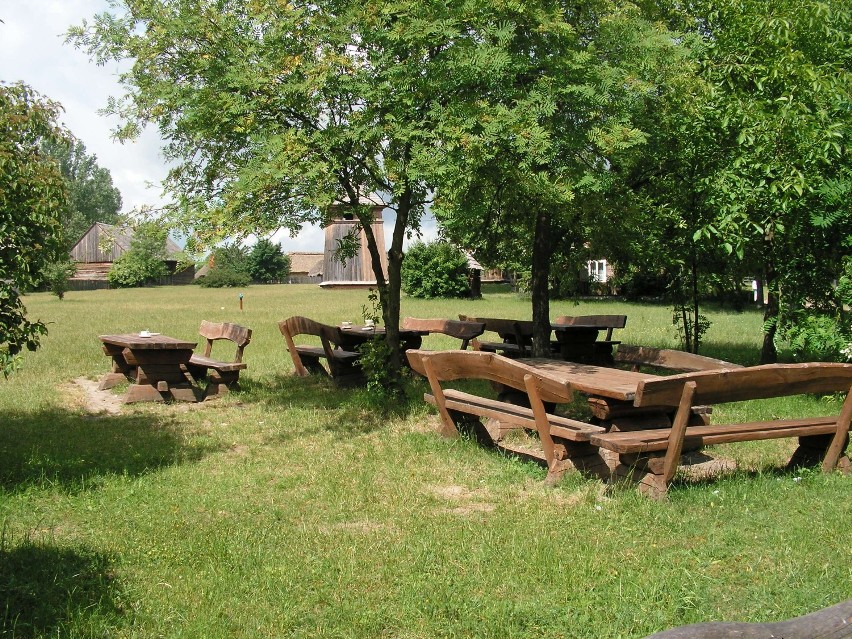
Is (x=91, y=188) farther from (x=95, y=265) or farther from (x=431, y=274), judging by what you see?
(x=431, y=274)

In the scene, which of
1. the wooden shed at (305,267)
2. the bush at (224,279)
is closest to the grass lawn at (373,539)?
the bush at (224,279)

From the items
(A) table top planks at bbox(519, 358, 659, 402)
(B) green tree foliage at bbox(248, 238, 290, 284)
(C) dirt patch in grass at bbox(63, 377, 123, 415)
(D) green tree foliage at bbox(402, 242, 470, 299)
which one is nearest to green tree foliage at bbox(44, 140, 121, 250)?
(B) green tree foliage at bbox(248, 238, 290, 284)

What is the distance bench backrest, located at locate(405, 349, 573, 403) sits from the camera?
6.35m

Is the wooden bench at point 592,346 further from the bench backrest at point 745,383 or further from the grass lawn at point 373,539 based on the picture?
the bench backrest at point 745,383

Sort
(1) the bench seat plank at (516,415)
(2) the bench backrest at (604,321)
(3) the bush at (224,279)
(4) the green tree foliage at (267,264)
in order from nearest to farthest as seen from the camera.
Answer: (1) the bench seat plank at (516,415)
(2) the bench backrest at (604,321)
(3) the bush at (224,279)
(4) the green tree foliage at (267,264)

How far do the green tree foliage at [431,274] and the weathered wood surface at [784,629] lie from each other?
34081 mm

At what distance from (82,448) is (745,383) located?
6.21 meters

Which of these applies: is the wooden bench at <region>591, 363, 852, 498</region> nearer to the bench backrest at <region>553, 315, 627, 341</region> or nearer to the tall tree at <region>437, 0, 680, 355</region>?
the tall tree at <region>437, 0, 680, 355</region>

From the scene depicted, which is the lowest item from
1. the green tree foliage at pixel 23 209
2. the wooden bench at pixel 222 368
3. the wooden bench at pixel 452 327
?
the wooden bench at pixel 222 368

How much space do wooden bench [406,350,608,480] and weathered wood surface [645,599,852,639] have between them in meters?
3.53

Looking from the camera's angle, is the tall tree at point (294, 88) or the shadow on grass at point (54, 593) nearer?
the shadow on grass at point (54, 593)

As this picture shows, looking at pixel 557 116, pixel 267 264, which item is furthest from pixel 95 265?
pixel 557 116

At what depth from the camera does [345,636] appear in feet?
12.9

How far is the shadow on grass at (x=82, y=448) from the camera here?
269 inches
